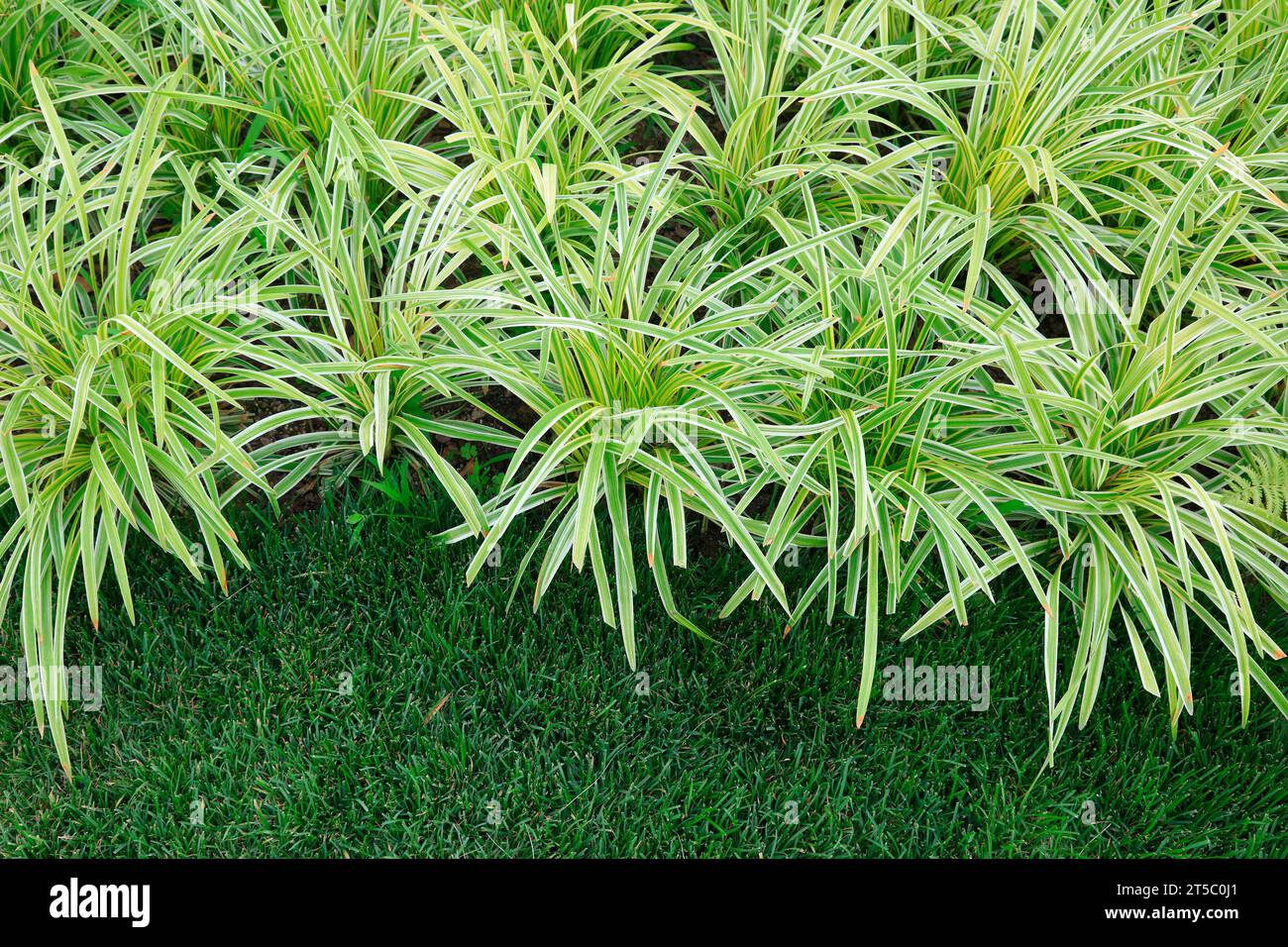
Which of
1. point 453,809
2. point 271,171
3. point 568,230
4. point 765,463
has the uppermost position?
point 271,171

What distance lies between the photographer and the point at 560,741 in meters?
1.98

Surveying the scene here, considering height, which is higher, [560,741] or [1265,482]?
[1265,482]

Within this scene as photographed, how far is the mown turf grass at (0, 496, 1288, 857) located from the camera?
6.20ft

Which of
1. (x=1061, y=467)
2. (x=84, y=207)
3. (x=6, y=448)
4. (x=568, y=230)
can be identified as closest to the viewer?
(x=6, y=448)

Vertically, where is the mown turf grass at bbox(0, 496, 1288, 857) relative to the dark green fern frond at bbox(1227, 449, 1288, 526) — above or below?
below

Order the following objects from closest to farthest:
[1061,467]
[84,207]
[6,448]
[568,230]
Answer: [6,448], [1061,467], [84,207], [568,230]

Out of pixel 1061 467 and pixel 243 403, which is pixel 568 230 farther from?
pixel 1061 467

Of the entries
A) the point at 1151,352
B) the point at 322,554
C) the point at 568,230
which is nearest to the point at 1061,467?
the point at 1151,352

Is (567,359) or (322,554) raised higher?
(567,359)

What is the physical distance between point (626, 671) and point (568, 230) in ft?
3.36

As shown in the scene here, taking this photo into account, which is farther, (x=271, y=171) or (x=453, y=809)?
(x=271, y=171)

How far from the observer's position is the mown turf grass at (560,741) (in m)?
1.89

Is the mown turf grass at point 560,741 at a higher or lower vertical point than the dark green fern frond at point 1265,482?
lower

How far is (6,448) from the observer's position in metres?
1.86
